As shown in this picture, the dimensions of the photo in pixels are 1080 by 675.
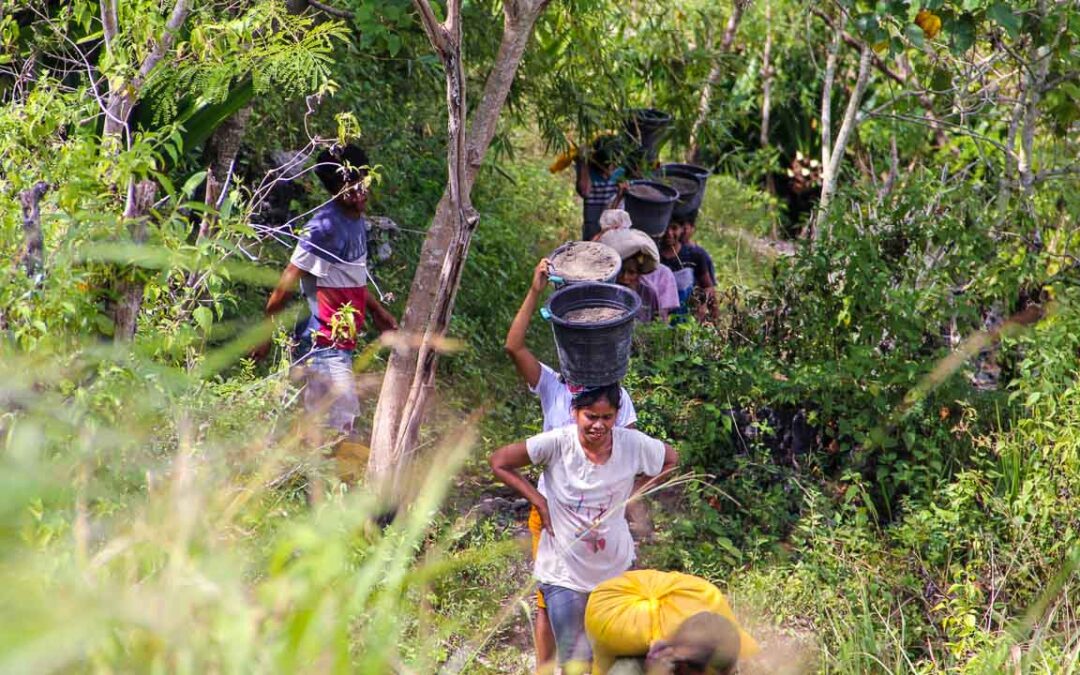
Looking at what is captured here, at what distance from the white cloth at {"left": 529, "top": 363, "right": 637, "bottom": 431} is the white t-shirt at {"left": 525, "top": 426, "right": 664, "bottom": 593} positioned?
244mm

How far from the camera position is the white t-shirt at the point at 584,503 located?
12.8 ft

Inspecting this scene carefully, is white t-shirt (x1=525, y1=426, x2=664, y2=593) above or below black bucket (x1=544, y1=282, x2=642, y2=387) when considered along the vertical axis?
below

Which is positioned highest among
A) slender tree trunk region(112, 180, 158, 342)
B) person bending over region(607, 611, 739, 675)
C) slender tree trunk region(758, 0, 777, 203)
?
slender tree trunk region(112, 180, 158, 342)

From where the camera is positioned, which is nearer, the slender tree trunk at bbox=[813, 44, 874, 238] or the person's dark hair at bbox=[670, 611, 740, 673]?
the person's dark hair at bbox=[670, 611, 740, 673]

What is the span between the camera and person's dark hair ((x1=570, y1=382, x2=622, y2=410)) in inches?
153

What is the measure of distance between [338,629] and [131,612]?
270 millimetres

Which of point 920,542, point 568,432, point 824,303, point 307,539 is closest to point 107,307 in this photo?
point 568,432

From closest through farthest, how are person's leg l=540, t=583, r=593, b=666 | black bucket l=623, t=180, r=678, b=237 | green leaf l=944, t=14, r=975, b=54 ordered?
person's leg l=540, t=583, r=593, b=666 < green leaf l=944, t=14, r=975, b=54 < black bucket l=623, t=180, r=678, b=237

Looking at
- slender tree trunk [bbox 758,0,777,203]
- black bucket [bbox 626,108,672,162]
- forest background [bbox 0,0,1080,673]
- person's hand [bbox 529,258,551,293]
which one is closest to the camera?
forest background [bbox 0,0,1080,673]

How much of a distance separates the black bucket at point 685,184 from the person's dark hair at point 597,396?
4145mm

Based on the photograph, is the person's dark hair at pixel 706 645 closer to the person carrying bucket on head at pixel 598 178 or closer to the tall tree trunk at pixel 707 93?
the person carrying bucket on head at pixel 598 178

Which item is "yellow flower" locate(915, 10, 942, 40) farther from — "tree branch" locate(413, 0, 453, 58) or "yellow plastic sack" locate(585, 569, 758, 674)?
"yellow plastic sack" locate(585, 569, 758, 674)

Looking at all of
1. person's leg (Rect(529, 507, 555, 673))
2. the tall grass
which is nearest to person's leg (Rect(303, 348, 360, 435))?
person's leg (Rect(529, 507, 555, 673))

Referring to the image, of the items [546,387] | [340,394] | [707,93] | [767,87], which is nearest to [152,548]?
[546,387]
